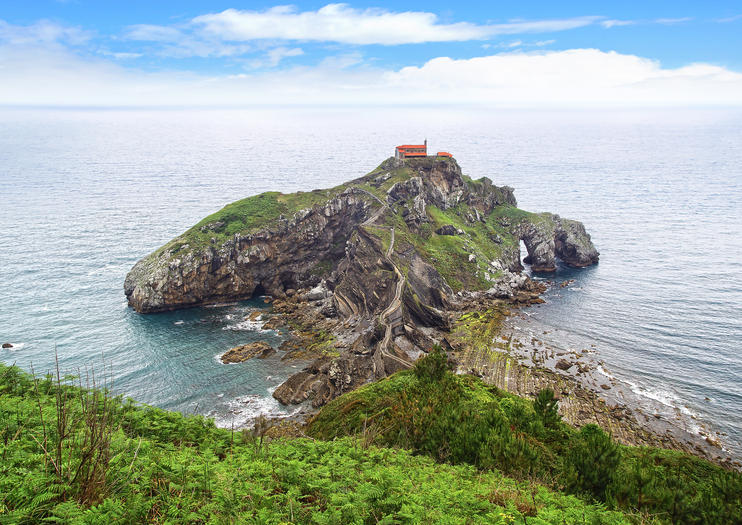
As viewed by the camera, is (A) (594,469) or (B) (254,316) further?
(B) (254,316)

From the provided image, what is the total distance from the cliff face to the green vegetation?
882 inches

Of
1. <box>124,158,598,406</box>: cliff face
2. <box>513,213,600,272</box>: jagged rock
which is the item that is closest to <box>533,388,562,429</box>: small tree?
<box>124,158,598,406</box>: cliff face

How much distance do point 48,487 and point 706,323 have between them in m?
88.4

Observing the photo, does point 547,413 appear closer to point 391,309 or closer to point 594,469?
point 594,469

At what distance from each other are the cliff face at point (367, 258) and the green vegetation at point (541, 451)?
73.5 feet

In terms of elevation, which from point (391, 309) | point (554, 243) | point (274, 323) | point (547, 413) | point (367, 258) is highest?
point (367, 258)

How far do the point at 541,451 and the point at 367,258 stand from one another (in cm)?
6002

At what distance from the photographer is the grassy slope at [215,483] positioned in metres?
10.8

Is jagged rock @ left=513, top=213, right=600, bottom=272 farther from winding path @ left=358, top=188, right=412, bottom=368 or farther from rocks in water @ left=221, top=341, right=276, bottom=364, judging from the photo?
rocks in water @ left=221, top=341, right=276, bottom=364

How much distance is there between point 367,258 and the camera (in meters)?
82.4

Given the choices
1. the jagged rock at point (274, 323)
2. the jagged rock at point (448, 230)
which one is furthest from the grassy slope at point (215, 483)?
the jagged rock at point (448, 230)

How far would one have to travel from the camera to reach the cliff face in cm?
6556

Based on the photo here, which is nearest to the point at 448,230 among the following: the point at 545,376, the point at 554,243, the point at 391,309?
the point at 554,243

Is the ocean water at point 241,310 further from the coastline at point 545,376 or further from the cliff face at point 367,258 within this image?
the cliff face at point 367,258
